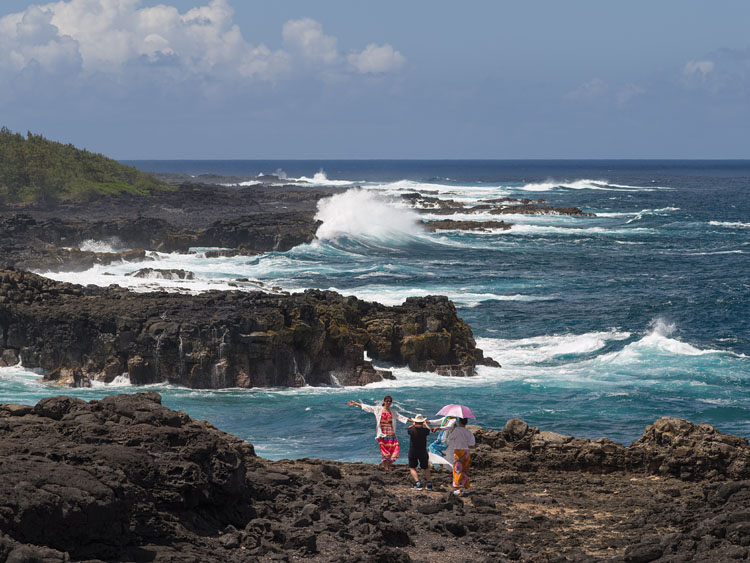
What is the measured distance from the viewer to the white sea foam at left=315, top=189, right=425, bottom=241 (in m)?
59.2

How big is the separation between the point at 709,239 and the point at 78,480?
5827cm

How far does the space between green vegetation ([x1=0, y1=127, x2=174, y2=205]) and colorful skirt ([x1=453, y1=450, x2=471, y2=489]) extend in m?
65.1

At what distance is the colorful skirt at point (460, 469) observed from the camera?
44.6 feet

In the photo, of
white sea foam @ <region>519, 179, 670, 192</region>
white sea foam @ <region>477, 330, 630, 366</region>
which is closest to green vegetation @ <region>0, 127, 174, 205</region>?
white sea foam @ <region>519, 179, 670, 192</region>

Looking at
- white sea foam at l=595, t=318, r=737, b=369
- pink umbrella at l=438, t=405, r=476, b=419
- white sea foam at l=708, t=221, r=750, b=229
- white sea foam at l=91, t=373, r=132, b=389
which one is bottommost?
white sea foam at l=91, t=373, r=132, b=389

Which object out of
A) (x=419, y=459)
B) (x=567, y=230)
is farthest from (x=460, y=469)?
(x=567, y=230)

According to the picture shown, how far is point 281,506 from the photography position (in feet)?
38.0

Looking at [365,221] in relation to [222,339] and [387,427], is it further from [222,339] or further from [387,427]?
[387,427]

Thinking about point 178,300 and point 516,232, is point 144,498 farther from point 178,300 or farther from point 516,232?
point 516,232

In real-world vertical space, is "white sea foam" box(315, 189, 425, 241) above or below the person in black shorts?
above

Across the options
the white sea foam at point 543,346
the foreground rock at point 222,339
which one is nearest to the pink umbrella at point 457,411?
the foreground rock at point 222,339

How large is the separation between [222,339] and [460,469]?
11236 millimetres

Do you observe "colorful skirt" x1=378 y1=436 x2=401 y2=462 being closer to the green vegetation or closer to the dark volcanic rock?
the dark volcanic rock

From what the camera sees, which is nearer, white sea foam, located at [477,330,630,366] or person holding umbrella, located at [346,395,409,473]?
person holding umbrella, located at [346,395,409,473]
